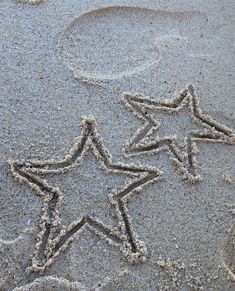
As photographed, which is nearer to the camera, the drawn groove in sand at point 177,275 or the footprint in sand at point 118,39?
the drawn groove in sand at point 177,275

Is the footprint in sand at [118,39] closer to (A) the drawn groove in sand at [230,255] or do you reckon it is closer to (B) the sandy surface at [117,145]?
(B) the sandy surface at [117,145]

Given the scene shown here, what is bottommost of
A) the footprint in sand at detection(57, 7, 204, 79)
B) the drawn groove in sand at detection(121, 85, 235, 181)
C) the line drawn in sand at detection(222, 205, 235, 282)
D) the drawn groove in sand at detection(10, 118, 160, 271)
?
the line drawn in sand at detection(222, 205, 235, 282)

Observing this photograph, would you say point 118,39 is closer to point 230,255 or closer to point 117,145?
point 117,145

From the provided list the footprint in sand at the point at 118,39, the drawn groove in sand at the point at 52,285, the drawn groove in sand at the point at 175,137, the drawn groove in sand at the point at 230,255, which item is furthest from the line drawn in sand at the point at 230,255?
the footprint in sand at the point at 118,39

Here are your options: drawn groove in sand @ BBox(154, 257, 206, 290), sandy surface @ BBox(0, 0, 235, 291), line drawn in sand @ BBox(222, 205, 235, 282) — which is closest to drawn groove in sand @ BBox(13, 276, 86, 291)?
sandy surface @ BBox(0, 0, 235, 291)

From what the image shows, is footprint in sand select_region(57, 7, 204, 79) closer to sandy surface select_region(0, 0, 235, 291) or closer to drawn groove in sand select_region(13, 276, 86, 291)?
sandy surface select_region(0, 0, 235, 291)

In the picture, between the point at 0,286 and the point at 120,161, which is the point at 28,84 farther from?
the point at 0,286
